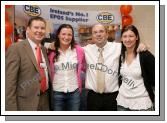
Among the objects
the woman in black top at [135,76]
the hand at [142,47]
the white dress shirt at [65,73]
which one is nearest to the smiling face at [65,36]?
the white dress shirt at [65,73]

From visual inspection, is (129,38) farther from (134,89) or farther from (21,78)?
(21,78)

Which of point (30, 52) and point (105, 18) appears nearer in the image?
point (30, 52)

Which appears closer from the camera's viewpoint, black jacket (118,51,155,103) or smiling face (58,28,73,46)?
black jacket (118,51,155,103)

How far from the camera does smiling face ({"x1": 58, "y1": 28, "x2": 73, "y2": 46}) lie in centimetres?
256

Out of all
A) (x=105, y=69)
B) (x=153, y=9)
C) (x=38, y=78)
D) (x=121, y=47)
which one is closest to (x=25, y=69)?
(x=38, y=78)

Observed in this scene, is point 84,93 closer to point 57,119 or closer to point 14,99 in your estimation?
point 57,119

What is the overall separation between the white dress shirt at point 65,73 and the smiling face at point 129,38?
1.75 feet

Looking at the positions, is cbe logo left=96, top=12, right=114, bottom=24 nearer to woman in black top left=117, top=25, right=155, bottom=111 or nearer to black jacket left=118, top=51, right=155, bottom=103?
woman in black top left=117, top=25, right=155, bottom=111

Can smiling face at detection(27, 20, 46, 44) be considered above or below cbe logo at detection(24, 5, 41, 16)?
below

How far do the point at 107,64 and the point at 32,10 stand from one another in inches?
36.8

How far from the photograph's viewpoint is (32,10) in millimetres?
2625

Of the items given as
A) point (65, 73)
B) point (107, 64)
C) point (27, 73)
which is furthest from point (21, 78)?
point (107, 64)

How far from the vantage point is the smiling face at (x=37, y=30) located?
2457 millimetres

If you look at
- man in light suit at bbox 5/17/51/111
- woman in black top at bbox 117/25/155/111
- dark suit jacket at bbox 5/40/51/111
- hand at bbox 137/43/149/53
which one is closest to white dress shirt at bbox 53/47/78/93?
Answer: man in light suit at bbox 5/17/51/111
